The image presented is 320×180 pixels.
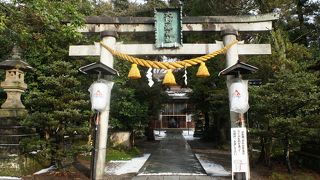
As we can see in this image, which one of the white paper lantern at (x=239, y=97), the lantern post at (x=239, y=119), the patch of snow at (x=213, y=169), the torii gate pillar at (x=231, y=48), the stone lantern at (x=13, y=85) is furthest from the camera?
the stone lantern at (x=13, y=85)

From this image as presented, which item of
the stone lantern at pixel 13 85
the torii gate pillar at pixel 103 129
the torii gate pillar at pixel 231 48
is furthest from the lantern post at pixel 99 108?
the torii gate pillar at pixel 231 48

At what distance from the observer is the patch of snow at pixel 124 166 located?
14.5m

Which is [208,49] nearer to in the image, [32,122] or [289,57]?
[289,57]

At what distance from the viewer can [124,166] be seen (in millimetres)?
15930

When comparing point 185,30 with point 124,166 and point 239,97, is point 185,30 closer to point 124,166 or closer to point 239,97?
point 239,97

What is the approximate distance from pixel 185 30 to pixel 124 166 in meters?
6.84

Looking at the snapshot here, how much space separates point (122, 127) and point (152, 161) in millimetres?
4547

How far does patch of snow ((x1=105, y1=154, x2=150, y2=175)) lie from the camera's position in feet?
47.5

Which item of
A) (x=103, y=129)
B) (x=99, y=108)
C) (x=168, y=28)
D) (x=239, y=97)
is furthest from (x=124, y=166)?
(x=239, y=97)

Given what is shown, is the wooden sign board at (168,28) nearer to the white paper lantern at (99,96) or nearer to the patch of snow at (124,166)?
the white paper lantern at (99,96)

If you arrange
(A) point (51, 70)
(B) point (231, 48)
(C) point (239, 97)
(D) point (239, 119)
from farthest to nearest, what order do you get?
1. (A) point (51, 70)
2. (B) point (231, 48)
3. (D) point (239, 119)
4. (C) point (239, 97)

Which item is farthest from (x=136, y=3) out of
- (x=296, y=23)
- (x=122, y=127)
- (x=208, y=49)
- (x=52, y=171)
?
(x=52, y=171)

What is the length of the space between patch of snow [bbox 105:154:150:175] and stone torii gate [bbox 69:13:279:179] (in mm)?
2609

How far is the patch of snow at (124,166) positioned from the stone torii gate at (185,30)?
2.61m
